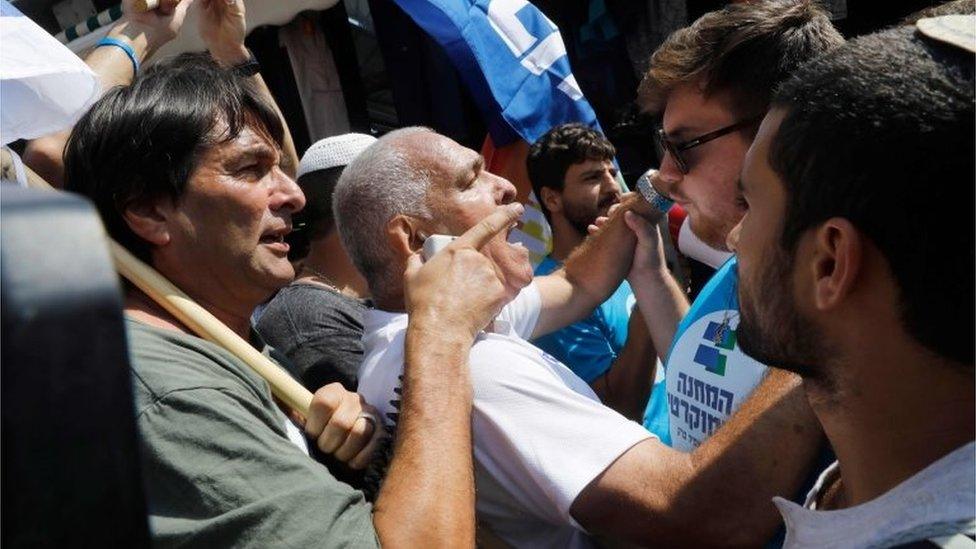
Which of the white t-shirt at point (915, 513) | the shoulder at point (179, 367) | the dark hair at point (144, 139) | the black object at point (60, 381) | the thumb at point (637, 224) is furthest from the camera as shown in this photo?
the thumb at point (637, 224)

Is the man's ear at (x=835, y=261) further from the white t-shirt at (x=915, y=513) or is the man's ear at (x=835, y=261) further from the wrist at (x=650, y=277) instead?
the wrist at (x=650, y=277)

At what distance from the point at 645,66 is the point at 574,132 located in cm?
80

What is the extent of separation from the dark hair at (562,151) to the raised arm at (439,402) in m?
2.33

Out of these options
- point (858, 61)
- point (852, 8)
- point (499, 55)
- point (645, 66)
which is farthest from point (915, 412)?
point (852, 8)

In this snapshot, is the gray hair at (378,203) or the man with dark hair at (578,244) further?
the man with dark hair at (578,244)

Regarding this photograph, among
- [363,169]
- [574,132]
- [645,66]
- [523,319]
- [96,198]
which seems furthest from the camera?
[645,66]

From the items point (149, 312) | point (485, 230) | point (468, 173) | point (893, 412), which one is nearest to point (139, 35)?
point (468, 173)

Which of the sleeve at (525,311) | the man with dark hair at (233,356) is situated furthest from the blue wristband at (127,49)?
the sleeve at (525,311)

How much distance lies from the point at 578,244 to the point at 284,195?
2343 millimetres

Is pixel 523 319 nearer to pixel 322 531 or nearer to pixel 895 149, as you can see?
pixel 322 531

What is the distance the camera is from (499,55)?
12.8ft

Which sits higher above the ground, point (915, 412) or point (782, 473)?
point (915, 412)

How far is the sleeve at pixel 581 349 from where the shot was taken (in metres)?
3.45

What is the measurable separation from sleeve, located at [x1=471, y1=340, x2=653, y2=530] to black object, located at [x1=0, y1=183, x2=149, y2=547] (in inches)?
49.2
